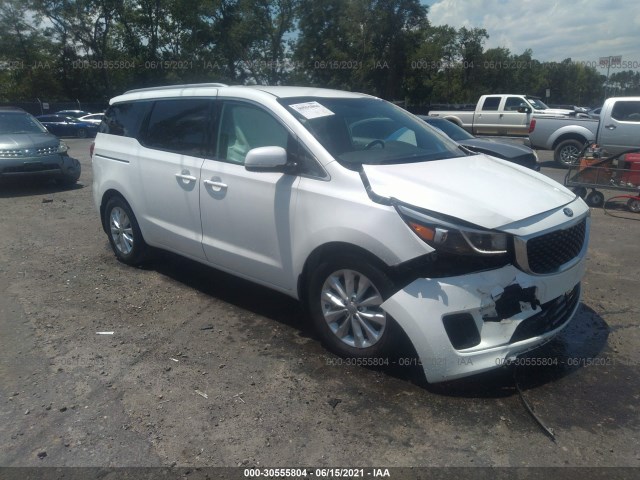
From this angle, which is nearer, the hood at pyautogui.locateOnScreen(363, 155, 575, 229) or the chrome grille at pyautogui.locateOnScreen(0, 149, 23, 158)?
the hood at pyautogui.locateOnScreen(363, 155, 575, 229)

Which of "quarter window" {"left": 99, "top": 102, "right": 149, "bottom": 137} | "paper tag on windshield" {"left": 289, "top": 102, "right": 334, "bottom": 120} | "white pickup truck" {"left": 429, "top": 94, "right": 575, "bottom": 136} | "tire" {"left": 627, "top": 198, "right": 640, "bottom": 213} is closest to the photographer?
"paper tag on windshield" {"left": 289, "top": 102, "right": 334, "bottom": 120}

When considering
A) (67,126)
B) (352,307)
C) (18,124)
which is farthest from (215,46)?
(352,307)

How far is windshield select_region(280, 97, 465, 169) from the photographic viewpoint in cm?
398

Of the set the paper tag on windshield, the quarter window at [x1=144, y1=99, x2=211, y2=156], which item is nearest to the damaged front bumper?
the paper tag on windshield

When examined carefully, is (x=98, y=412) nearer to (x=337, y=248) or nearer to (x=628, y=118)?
(x=337, y=248)

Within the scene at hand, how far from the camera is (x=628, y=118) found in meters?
12.9

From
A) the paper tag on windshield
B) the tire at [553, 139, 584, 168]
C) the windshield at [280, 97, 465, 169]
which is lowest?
the tire at [553, 139, 584, 168]

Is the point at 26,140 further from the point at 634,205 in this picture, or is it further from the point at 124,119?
the point at 634,205

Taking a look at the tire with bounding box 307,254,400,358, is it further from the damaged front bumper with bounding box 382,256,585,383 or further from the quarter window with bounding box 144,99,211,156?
the quarter window with bounding box 144,99,211,156

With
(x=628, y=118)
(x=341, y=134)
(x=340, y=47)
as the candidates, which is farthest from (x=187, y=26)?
(x=341, y=134)

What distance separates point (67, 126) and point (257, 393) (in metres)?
29.9

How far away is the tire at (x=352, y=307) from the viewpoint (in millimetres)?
3445

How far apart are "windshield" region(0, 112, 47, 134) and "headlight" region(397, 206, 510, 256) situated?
1051cm

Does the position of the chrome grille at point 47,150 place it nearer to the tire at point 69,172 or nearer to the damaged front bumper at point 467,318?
the tire at point 69,172
